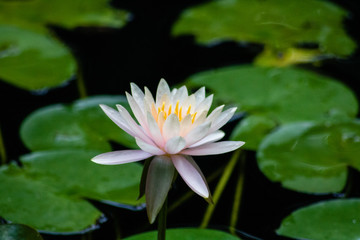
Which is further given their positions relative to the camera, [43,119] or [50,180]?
[43,119]

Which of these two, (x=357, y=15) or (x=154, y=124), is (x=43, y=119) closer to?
(x=154, y=124)

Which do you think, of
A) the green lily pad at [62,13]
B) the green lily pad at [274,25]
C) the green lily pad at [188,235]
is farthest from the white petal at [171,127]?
the green lily pad at [62,13]

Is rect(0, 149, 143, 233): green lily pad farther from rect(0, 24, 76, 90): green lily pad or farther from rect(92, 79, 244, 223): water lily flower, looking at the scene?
rect(0, 24, 76, 90): green lily pad

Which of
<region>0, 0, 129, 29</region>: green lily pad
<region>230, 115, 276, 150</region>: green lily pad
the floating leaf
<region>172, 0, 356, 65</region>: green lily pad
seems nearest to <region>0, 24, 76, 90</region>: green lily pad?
the floating leaf

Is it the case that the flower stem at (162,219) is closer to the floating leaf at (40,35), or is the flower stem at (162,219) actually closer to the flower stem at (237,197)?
the flower stem at (237,197)

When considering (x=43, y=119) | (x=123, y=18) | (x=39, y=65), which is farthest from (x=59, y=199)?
(x=123, y=18)

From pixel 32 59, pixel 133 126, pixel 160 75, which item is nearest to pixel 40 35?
pixel 32 59
